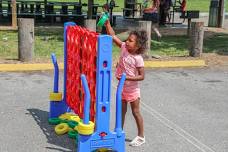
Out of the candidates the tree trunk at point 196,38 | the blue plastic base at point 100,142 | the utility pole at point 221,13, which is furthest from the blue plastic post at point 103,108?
the utility pole at point 221,13

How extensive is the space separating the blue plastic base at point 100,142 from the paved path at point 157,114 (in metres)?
0.35

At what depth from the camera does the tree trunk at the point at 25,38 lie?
9023 millimetres

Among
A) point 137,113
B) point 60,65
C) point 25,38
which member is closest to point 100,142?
point 137,113

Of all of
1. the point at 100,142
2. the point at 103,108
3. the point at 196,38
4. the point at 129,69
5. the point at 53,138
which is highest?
the point at 129,69

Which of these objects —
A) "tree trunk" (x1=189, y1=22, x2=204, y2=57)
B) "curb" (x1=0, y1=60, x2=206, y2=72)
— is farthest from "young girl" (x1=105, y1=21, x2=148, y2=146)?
"tree trunk" (x1=189, y1=22, x2=204, y2=57)

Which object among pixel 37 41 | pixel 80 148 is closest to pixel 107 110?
pixel 80 148

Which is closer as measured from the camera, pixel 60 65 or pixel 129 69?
pixel 129 69

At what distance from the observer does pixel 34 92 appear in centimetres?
719

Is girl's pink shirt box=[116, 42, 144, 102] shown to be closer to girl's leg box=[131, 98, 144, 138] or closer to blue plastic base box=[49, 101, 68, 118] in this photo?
girl's leg box=[131, 98, 144, 138]

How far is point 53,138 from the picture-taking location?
16.5ft

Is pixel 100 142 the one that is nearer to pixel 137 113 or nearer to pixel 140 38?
pixel 137 113

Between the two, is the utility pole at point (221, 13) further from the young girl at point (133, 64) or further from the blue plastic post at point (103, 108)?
the blue plastic post at point (103, 108)

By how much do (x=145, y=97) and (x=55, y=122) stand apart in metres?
2.01

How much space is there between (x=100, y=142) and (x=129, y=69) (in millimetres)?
806
